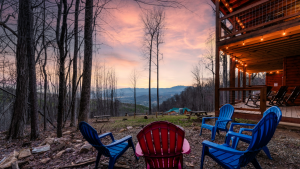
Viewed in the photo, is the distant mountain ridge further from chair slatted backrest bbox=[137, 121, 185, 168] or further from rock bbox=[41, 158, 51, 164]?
chair slatted backrest bbox=[137, 121, 185, 168]

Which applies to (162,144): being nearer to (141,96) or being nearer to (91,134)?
(91,134)

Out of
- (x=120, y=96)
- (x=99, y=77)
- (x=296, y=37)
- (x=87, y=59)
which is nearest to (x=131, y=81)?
(x=99, y=77)

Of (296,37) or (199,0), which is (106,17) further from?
(296,37)

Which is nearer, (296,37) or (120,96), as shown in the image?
(296,37)

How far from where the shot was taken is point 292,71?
24.3ft

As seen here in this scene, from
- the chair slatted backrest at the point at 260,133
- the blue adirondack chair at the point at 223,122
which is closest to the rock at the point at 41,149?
the chair slatted backrest at the point at 260,133

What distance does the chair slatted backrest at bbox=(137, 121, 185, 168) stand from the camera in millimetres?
1604

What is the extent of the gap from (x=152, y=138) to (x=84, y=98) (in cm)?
473

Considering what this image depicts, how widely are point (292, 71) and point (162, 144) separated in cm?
1009

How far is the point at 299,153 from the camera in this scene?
110 inches

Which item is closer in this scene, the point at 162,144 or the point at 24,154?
the point at 162,144

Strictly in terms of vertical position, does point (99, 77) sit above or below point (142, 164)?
above

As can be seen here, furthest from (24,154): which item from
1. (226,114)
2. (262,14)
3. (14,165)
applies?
(262,14)

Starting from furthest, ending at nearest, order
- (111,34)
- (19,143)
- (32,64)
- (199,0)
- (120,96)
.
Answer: (120,96) → (32,64) → (19,143) → (111,34) → (199,0)
